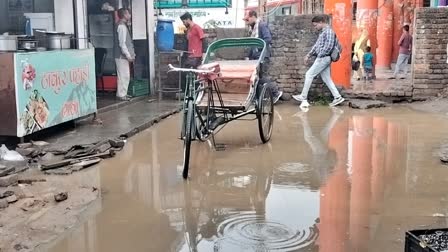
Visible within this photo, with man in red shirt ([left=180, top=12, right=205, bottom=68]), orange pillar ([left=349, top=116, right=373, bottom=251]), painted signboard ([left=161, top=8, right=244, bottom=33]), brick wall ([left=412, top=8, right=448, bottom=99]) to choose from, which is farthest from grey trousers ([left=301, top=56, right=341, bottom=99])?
painted signboard ([left=161, top=8, right=244, bottom=33])

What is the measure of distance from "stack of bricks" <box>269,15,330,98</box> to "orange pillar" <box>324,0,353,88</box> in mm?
476

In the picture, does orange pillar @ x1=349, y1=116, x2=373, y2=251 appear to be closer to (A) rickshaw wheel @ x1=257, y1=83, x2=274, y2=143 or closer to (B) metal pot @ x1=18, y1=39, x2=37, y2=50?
(A) rickshaw wheel @ x1=257, y1=83, x2=274, y2=143

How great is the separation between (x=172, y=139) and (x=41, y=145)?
5.79ft

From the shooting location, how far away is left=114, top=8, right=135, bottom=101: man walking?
10.9m

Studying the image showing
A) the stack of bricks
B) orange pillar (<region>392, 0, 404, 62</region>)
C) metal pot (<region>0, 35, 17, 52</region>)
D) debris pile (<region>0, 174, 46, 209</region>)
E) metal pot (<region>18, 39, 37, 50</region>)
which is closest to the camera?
debris pile (<region>0, 174, 46, 209</region>)

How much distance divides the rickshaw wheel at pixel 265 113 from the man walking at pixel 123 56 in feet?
13.4

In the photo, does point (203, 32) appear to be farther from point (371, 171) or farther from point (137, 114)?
point (371, 171)

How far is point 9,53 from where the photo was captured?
263 inches

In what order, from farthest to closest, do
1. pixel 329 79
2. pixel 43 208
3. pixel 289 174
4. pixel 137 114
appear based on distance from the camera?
pixel 329 79, pixel 137 114, pixel 289 174, pixel 43 208

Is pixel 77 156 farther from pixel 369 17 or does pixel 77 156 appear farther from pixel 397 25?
pixel 397 25

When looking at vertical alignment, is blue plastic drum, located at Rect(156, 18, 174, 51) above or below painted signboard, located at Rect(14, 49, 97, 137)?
above

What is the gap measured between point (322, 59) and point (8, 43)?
5.83m

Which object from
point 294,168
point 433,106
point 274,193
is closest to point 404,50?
point 433,106

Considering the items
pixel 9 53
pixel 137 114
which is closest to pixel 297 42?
pixel 137 114
